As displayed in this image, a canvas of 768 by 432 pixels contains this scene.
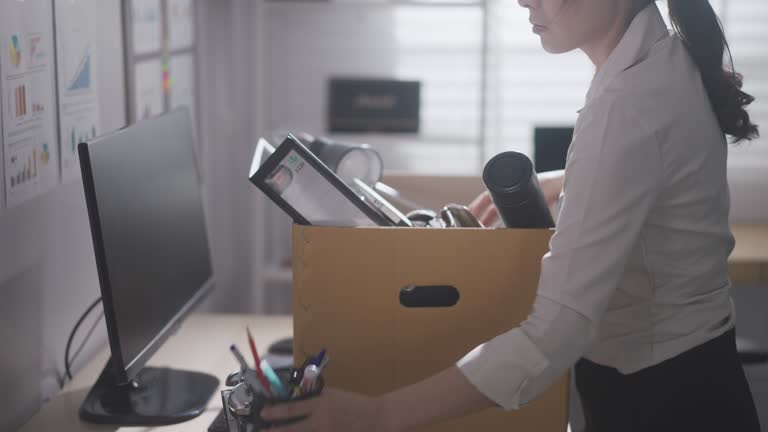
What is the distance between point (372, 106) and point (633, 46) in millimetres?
1852

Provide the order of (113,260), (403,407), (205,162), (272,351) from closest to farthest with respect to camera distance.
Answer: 1. (403,407)
2. (113,260)
3. (272,351)
4. (205,162)

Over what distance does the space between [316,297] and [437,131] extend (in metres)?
1.99

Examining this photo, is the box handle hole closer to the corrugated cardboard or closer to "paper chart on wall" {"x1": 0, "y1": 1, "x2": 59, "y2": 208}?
the corrugated cardboard

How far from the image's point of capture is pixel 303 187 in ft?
3.86

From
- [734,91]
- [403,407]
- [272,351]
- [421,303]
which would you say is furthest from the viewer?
[272,351]

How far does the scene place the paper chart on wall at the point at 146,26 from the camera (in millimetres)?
1941

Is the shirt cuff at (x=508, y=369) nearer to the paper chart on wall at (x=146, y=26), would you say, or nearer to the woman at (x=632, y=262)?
the woman at (x=632, y=262)

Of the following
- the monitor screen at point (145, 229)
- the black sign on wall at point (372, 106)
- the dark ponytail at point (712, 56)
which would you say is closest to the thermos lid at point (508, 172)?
the dark ponytail at point (712, 56)

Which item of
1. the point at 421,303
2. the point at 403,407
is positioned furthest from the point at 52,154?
the point at 403,407

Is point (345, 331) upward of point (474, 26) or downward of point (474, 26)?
downward

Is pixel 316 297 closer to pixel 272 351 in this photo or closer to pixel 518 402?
pixel 518 402

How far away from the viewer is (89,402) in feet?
4.64

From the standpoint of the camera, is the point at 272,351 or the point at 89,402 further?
the point at 272,351

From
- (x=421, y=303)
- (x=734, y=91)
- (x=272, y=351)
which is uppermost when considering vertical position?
(x=734, y=91)
